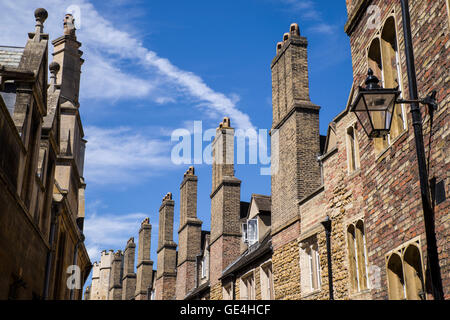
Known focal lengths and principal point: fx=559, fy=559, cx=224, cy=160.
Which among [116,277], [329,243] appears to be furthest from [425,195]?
[116,277]

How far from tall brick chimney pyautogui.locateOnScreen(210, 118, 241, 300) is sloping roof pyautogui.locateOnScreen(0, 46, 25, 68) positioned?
17.0 m

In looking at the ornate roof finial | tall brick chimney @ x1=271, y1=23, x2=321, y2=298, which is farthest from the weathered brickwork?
the ornate roof finial

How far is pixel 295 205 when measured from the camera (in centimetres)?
1908

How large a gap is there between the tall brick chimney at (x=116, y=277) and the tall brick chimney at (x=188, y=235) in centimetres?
2402

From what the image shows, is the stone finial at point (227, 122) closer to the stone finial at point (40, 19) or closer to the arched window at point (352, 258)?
the stone finial at point (40, 19)

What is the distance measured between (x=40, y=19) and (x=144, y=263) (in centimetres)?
3387

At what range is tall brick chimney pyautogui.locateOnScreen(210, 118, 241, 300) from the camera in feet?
93.7

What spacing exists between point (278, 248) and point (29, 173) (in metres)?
10.5

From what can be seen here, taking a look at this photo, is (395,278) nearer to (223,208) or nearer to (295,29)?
(295,29)

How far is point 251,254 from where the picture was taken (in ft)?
80.2

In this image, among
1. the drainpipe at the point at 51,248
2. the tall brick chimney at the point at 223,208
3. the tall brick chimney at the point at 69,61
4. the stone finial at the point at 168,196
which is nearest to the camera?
the drainpipe at the point at 51,248

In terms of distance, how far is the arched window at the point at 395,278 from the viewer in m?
9.16

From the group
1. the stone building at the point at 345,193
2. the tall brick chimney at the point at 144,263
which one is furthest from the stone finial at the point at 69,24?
the tall brick chimney at the point at 144,263
